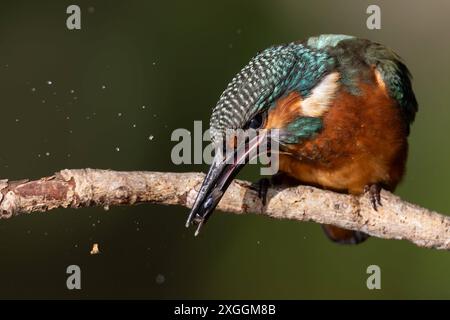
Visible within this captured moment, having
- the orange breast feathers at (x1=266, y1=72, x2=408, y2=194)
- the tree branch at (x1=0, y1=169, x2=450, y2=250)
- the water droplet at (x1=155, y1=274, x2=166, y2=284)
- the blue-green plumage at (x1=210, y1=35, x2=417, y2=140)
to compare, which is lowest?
the water droplet at (x1=155, y1=274, x2=166, y2=284)

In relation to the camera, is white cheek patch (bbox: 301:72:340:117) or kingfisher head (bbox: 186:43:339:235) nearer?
kingfisher head (bbox: 186:43:339:235)

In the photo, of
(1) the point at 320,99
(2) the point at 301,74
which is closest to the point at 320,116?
(1) the point at 320,99

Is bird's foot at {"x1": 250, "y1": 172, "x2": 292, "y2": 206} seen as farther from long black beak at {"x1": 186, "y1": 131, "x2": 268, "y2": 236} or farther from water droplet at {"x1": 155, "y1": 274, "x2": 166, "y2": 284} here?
water droplet at {"x1": 155, "y1": 274, "x2": 166, "y2": 284}

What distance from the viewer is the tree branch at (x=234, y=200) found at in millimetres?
3027

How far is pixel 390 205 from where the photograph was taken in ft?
11.7

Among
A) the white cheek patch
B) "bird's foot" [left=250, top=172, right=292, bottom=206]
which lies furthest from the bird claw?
the white cheek patch

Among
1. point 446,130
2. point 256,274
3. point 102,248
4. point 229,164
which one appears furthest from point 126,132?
point 229,164

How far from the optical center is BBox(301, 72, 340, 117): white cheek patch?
3.60 meters

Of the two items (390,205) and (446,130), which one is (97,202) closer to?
(390,205)

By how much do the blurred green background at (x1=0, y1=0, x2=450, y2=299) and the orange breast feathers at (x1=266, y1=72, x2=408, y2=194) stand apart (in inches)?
70.8

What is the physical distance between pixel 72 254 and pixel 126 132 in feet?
3.02

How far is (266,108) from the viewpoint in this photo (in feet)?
11.5

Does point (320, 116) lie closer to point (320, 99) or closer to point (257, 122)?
point (320, 99)

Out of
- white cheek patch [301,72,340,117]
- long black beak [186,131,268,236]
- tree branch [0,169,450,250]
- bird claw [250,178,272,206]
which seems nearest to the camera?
tree branch [0,169,450,250]
